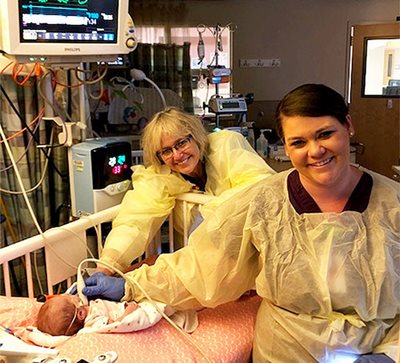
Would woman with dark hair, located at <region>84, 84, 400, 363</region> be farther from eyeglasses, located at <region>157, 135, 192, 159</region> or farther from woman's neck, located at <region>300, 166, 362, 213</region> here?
eyeglasses, located at <region>157, 135, 192, 159</region>

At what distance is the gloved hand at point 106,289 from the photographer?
148cm

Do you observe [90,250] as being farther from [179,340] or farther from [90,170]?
[179,340]

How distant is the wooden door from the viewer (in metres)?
5.04

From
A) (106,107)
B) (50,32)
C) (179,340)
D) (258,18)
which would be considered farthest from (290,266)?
(258,18)

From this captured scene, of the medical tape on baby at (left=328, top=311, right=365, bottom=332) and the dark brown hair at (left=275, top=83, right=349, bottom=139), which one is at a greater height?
the dark brown hair at (left=275, top=83, right=349, bottom=139)

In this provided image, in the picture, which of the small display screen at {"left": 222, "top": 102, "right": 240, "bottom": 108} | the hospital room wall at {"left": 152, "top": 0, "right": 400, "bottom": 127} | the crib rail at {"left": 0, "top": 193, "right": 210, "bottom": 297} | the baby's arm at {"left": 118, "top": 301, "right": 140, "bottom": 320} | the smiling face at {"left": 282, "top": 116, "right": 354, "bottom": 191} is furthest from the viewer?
the hospital room wall at {"left": 152, "top": 0, "right": 400, "bottom": 127}

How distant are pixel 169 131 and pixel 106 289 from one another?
0.65 metres

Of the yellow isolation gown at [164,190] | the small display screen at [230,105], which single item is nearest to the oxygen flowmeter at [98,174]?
the yellow isolation gown at [164,190]

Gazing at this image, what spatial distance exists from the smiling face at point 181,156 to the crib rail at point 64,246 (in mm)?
115

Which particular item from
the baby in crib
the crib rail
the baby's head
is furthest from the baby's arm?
the crib rail

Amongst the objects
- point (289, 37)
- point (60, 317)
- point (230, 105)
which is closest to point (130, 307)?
point (60, 317)

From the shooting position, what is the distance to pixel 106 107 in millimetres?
3623

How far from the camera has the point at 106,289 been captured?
1.48 m

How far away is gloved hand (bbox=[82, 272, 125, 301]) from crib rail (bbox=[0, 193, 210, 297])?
8.7 inches
